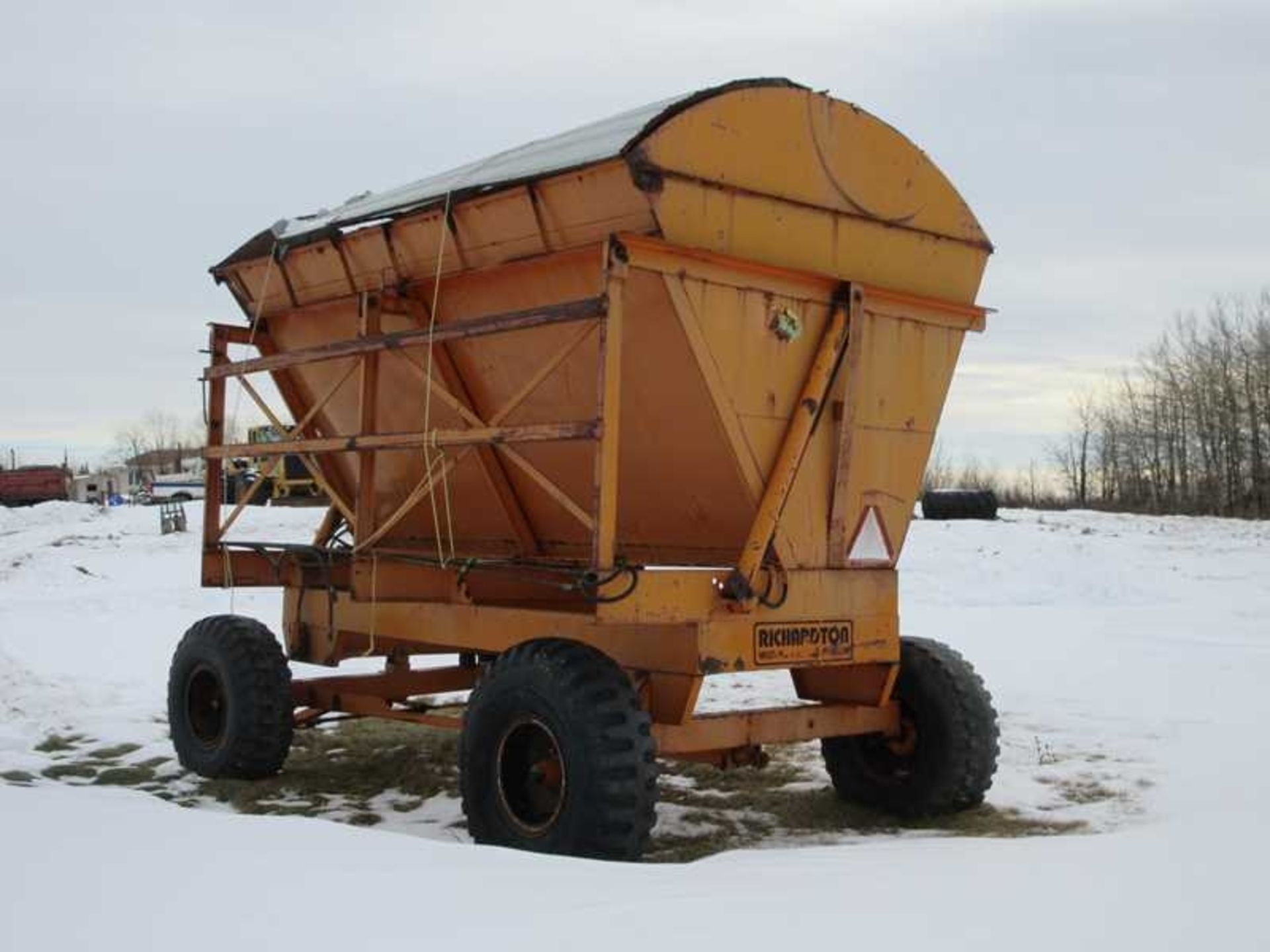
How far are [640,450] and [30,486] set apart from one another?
160 feet

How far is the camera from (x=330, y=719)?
27.5 ft

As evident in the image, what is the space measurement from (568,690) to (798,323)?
6.70 ft

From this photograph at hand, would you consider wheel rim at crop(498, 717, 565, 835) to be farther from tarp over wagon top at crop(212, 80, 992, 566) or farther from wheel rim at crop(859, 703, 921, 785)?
wheel rim at crop(859, 703, 921, 785)

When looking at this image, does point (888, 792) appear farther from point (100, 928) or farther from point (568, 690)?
point (100, 928)

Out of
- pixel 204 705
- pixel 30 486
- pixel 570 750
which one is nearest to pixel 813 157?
pixel 570 750

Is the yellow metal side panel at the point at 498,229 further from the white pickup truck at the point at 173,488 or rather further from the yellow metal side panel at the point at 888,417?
the white pickup truck at the point at 173,488

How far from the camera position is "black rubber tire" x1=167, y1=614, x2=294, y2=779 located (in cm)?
784

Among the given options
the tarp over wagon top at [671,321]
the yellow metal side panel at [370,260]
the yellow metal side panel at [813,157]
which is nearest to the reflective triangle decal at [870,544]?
the tarp over wagon top at [671,321]

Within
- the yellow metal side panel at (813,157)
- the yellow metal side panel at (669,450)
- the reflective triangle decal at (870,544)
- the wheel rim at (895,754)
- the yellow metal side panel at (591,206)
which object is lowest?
the wheel rim at (895,754)

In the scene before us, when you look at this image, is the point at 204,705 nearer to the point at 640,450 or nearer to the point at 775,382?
the point at 640,450

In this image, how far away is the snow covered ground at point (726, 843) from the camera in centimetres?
387

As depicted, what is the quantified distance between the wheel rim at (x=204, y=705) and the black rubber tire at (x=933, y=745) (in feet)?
12.8

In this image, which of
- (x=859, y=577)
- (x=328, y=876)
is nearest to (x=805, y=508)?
(x=859, y=577)

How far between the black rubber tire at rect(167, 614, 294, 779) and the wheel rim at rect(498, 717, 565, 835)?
2.41m
